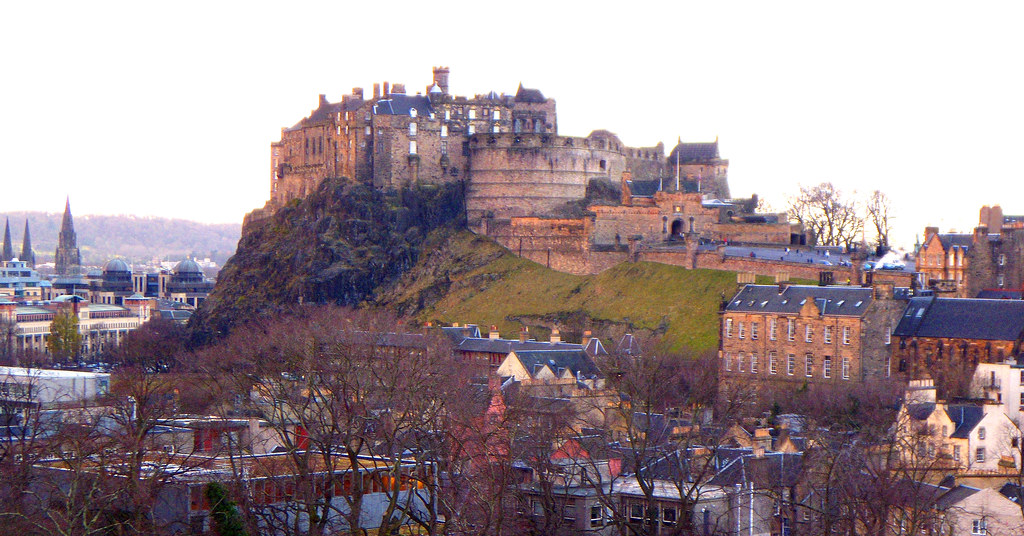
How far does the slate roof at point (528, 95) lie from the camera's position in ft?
333

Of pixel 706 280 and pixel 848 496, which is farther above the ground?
pixel 706 280

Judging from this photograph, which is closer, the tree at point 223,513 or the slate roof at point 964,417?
the tree at point 223,513

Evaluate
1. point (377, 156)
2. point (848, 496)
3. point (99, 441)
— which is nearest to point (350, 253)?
point (377, 156)

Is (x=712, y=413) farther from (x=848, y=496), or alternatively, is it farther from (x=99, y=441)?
(x=99, y=441)

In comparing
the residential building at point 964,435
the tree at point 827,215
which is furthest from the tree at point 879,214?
the residential building at point 964,435

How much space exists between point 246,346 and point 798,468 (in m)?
34.8

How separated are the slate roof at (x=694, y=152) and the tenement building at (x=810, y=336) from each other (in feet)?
117

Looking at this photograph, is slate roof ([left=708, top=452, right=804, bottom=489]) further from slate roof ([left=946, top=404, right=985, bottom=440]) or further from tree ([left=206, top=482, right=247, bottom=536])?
tree ([left=206, top=482, right=247, bottom=536])

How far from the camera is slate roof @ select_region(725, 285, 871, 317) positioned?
62344 mm

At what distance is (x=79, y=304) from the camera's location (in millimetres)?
134375

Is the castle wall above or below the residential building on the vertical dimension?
above

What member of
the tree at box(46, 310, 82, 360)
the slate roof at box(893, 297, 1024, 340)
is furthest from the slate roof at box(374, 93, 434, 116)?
the slate roof at box(893, 297, 1024, 340)

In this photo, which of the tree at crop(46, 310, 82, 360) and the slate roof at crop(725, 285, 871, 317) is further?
the tree at crop(46, 310, 82, 360)

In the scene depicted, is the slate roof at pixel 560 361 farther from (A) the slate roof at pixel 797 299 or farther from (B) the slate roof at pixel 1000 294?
(B) the slate roof at pixel 1000 294
